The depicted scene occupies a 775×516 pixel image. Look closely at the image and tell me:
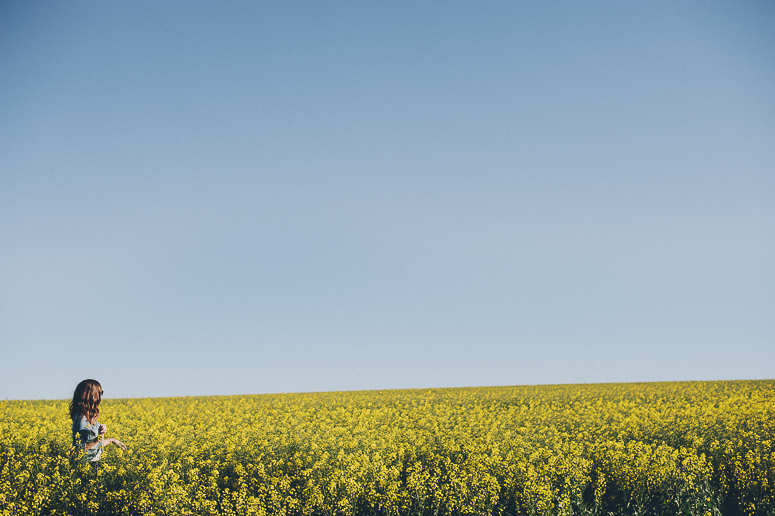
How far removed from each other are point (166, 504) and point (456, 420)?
954cm

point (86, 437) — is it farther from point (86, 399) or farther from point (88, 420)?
point (86, 399)

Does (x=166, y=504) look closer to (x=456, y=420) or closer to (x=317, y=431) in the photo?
(x=317, y=431)

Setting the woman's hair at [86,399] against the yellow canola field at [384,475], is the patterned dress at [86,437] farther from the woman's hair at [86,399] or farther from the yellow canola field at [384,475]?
the yellow canola field at [384,475]

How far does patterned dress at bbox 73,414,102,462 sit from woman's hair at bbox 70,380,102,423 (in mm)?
127

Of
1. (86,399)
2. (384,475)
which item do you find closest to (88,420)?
(86,399)

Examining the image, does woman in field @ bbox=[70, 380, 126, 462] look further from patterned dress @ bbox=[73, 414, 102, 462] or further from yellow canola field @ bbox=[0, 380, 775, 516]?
yellow canola field @ bbox=[0, 380, 775, 516]

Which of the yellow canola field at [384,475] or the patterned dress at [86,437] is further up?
the patterned dress at [86,437]

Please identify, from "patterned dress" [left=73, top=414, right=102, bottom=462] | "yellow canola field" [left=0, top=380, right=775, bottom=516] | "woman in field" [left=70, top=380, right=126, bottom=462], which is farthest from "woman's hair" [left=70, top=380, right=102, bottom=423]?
"yellow canola field" [left=0, top=380, right=775, bottom=516]

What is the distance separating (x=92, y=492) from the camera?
945 cm

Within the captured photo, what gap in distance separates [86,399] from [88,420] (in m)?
0.52

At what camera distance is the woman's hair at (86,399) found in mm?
9383

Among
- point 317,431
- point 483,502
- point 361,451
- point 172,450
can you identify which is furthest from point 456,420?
point 172,450

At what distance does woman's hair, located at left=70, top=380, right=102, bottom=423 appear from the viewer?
30.8ft

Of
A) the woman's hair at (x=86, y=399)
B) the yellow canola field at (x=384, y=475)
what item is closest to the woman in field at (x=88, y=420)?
the woman's hair at (x=86, y=399)
